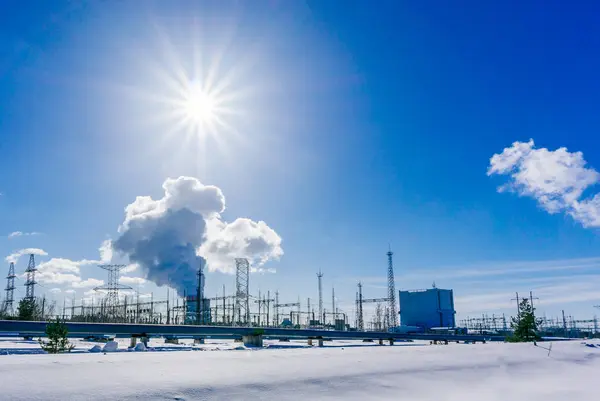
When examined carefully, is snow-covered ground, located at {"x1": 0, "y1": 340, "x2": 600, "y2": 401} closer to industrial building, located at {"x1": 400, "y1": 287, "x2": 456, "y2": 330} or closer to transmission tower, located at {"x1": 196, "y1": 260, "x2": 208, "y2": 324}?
transmission tower, located at {"x1": 196, "y1": 260, "x2": 208, "y2": 324}

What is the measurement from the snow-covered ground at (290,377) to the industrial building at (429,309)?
115852 millimetres

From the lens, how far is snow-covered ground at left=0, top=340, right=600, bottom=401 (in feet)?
13.5

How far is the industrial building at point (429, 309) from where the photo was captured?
11856 cm

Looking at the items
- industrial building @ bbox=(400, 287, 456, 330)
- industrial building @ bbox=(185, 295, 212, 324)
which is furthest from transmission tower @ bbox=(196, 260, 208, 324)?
industrial building @ bbox=(400, 287, 456, 330)

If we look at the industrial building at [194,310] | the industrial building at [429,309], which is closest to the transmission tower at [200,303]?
the industrial building at [194,310]

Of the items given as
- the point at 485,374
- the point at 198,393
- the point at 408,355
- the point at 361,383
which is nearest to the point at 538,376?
the point at 485,374

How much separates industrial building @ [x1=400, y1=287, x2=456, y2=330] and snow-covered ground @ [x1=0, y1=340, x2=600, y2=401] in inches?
4561

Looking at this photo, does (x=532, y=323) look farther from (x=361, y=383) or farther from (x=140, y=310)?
(x=140, y=310)

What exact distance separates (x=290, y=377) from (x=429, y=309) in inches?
4868

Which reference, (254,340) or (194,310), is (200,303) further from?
(254,340)

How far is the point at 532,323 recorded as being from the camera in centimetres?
3095

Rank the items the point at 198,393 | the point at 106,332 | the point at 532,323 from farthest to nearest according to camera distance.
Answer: the point at 106,332
the point at 532,323
the point at 198,393

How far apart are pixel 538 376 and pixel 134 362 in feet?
21.5

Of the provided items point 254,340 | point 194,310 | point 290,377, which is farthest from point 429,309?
point 290,377
